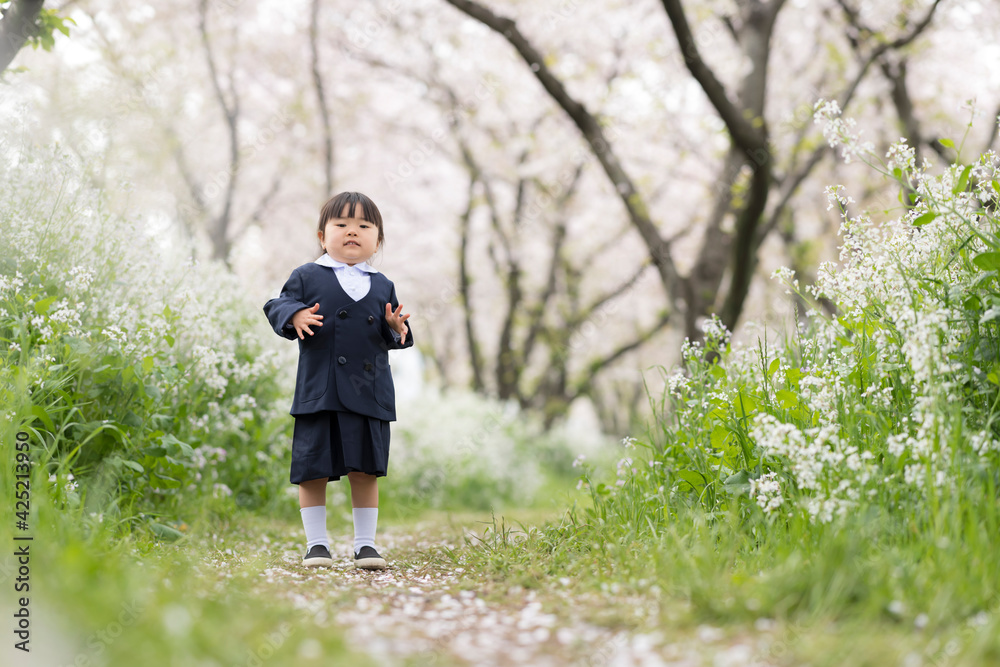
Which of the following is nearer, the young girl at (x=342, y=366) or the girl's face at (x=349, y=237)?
the young girl at (x=342, y=366)

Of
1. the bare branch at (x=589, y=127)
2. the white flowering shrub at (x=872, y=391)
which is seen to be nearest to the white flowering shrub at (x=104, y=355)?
the white flowering shrub at (x=872, y=391)

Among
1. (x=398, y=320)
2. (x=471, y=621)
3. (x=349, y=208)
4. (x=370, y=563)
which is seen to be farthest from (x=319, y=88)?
(x=471, y=621)

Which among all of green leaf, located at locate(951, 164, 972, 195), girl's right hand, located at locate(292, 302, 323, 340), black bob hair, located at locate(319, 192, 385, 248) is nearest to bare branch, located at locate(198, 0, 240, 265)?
black bob hair, located at locate(319, 192, 385, 248)

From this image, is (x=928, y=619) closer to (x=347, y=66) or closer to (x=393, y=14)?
A: (x=393, y=14)

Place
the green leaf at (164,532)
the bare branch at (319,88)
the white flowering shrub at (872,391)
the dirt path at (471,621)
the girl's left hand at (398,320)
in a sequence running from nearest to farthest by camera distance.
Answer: the dirt path at (471,621) → the white flowering shrub at (872,391) → the green leaf at (164,532) → the girl's left hand at (398,320) → the bare branch at (319,88)

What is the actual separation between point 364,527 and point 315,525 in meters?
0.24

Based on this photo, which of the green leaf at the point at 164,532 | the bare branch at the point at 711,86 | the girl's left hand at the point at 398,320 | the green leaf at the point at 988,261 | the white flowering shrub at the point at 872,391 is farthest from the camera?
the bare branch at the point at 711,86

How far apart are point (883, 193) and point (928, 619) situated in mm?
13906

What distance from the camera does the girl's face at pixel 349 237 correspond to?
3.81 m

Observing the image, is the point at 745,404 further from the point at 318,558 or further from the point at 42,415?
the point at 42,415

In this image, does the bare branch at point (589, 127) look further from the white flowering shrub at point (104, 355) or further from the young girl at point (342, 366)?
the white flowering shrub at point (104, 355)

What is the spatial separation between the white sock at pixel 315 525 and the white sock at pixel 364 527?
0.15 metres

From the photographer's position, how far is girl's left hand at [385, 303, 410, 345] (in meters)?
3.76

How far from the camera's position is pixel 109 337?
3.46m
